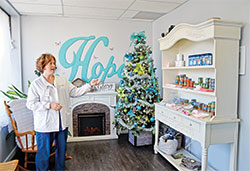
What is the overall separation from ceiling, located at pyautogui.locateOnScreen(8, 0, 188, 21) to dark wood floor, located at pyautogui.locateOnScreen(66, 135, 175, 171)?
2567mm

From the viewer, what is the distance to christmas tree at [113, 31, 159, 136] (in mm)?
3533

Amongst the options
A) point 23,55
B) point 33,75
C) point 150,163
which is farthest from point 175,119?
point 23,55

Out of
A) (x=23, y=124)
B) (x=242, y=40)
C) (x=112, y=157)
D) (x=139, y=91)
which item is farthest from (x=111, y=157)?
(x=242, y=40)

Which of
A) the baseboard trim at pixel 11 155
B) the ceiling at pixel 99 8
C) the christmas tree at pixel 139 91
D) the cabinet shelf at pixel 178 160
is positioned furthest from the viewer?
the christmas tree at pixel 139 91

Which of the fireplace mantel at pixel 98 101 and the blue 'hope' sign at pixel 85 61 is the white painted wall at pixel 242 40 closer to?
the fireplace mantel at pixel 98 101

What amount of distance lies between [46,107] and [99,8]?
2198 mm

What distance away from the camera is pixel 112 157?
331 centimetres

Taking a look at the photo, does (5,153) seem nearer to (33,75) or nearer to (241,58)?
(33,75)

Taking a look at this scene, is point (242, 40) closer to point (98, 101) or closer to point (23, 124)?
point (98, 101)

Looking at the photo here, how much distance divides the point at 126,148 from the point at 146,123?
2.01ft

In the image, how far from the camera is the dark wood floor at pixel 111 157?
297 cm

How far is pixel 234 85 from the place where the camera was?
7.46 feet

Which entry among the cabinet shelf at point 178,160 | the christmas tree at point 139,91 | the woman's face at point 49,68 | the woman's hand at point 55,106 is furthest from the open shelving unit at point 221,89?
the woman's face at point 49,68

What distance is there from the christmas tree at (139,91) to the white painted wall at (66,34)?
98 centimetres
